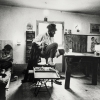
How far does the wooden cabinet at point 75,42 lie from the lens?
7.47 m

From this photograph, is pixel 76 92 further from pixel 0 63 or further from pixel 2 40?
pixel 2 40

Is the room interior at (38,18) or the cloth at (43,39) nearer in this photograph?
the cloth at (43,39)

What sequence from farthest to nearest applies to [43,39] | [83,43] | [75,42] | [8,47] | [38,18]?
[83,43], [75,42], [38,18], [8,47], [43,39]

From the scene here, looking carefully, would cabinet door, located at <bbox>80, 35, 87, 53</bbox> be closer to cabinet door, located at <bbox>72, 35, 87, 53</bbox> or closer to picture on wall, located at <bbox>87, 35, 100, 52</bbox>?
cabinet door, located at <bbox>72, 35, 87, 53</bbox>

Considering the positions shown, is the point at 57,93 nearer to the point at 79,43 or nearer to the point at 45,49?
the point at 45,49

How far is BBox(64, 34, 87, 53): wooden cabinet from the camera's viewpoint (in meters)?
7.47

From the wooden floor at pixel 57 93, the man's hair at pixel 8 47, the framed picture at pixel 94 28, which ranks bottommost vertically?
the wooden floor at pixel 57 93

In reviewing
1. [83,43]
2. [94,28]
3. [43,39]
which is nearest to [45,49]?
[43,39]

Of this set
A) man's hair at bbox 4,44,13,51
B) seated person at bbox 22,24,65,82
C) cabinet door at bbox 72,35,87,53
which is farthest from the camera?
cabinet door at bbox 72,35,87,53

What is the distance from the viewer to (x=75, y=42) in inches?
298

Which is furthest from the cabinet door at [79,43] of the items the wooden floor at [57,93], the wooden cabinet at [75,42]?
the wooden floor at [57,93]

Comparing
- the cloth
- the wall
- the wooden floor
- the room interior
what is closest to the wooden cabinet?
the room interior

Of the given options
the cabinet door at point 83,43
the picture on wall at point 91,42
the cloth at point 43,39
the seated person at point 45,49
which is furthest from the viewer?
the picture on wall at point 91,42

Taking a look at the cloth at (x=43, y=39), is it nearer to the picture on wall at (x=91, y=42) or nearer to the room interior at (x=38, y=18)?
the room interior at (x=38, y=18)
